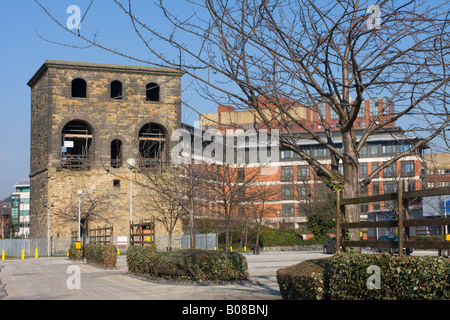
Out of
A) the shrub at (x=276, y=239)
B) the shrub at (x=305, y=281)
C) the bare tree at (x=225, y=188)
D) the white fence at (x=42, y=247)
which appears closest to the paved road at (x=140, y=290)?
the shrub at (x=305, y=281)

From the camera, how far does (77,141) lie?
204 feet

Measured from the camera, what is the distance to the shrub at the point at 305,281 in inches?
368

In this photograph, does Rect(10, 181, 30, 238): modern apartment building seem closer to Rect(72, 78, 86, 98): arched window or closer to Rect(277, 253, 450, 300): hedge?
Rect(72, 78, 86, 98): arched window

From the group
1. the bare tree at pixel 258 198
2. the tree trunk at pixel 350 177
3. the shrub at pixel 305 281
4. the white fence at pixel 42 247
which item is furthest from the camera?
the white fence at pixel 42 247

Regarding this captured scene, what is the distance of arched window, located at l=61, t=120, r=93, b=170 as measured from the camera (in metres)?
56.5

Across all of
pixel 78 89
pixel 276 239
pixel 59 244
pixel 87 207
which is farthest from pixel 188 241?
pixel 78 89

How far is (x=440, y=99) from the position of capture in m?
10.1

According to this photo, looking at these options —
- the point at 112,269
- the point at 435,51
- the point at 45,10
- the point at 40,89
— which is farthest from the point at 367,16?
the point at 40,89

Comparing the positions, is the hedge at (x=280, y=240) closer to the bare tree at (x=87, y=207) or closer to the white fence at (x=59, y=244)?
the white fence at (x=59, y=244)

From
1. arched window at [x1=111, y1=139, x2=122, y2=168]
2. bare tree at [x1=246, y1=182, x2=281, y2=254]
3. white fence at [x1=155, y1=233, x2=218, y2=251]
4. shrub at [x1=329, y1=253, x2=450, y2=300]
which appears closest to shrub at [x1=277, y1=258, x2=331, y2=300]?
shrub at [x1=329, y1=253, x2=450, y2=300]

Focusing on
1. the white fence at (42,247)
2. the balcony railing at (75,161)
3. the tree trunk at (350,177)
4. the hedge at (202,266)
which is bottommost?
the white fence at (42,247)

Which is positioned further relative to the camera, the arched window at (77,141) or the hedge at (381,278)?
the arched window at (77,141)

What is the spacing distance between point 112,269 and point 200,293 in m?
13.0
